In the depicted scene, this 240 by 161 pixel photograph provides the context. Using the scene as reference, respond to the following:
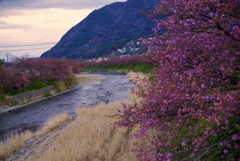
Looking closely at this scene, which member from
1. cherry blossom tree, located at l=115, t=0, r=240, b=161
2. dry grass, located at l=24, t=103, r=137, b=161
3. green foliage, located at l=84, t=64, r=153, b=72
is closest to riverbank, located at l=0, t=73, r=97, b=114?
dry grass, located at l=24, t=103, r=137, b=161

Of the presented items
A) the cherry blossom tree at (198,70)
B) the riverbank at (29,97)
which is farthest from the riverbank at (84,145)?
the riverbank at (29,97)

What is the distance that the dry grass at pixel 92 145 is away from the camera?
9359 mm

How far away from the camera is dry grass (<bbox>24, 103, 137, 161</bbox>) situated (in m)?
9.36

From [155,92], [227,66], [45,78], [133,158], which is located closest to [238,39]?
[227,66]

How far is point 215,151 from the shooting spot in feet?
17.6

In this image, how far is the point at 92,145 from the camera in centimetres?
1049

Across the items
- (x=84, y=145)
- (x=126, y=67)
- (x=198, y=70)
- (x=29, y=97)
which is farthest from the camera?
(x=126, y=67)

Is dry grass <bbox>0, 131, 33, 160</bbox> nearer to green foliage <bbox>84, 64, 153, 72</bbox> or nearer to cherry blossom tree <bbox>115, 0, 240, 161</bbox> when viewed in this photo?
cherry blossom tree <bbox>115, 0, 240, 161</bbox>

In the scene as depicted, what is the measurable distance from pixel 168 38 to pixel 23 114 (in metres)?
20.2

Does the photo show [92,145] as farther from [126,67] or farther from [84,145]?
[126,67]

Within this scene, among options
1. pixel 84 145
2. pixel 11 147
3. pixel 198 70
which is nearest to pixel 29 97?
pixel 11 147

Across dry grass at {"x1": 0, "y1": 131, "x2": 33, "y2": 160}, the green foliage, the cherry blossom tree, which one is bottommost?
the green foliage

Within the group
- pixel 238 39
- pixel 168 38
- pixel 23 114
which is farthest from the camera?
pixel 23 114

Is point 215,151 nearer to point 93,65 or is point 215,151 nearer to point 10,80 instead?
point 10,80
